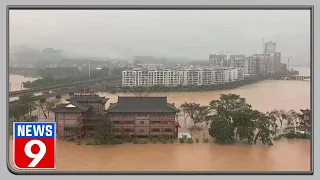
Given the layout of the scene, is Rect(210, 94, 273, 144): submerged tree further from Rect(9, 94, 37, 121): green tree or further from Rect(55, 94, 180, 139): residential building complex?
Rect(9, 94, 37, 121): green tree

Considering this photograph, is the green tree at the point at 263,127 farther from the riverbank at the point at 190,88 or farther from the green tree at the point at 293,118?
the riverbank at the point at 190,88

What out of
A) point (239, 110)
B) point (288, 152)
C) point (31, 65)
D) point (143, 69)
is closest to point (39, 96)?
point (31, 65)

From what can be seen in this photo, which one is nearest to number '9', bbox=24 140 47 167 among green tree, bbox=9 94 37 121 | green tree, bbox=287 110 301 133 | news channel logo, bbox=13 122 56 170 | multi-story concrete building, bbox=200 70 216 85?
news channel logo, bbox=13 122 56 170

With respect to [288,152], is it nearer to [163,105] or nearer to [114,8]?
[163,105]

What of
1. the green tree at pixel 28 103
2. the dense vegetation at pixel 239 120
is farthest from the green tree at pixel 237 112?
the green tree at pixel 28 103

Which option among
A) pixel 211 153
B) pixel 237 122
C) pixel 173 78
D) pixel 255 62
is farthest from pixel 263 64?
pixel 211 153
